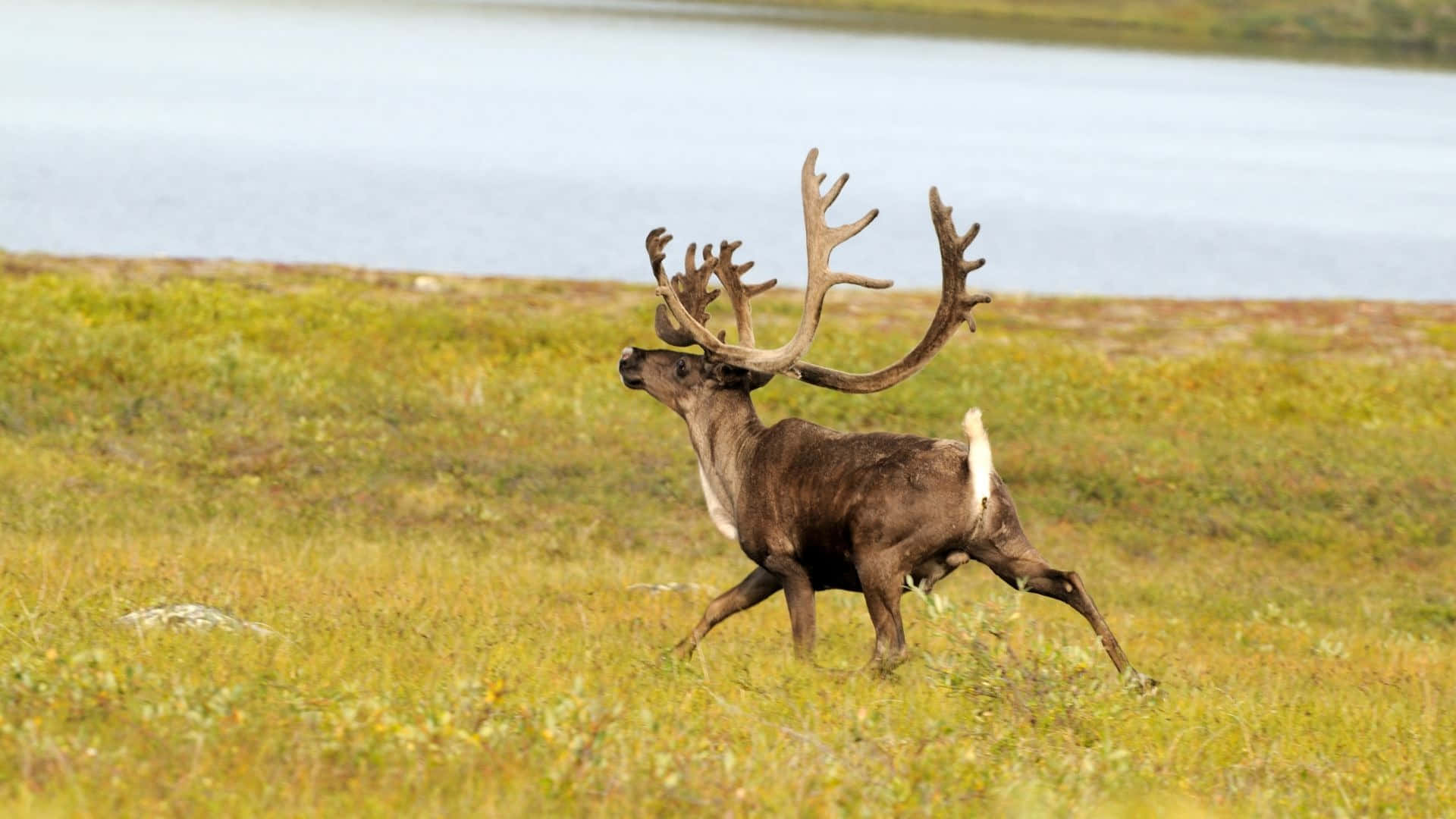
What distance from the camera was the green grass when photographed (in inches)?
6220

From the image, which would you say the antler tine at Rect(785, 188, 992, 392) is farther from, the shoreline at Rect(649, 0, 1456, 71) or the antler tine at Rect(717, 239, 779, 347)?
the shoreline at Rect(649, 0, 1456, 71)

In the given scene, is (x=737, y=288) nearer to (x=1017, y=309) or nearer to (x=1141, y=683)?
(x=1141, y=683)

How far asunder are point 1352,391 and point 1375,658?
12.2 metres

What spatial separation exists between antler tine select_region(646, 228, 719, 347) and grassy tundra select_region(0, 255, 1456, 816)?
1.77 m

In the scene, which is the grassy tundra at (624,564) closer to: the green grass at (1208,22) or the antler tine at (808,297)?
the antler tine at (808,297)

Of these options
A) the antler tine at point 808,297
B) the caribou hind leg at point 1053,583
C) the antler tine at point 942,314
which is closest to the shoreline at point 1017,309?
the antler tine at point 808,297

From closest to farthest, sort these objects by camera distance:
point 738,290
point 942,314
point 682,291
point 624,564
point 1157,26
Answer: point 942,314
point 738,290
point 682,291
point 624,564
point 1157,26

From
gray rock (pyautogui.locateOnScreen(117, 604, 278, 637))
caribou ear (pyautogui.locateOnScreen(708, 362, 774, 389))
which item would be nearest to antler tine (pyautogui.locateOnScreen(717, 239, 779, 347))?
caribou ear (pyautogui.locateOnScreen(708, 362, 774, 389))

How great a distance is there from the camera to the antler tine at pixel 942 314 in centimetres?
979

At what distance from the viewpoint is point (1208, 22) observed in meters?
174

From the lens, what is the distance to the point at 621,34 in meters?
136

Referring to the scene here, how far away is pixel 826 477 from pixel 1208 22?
174894 millimetres

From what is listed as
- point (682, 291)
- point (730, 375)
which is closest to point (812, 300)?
point (730, 375)

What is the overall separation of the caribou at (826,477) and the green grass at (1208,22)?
470ft
